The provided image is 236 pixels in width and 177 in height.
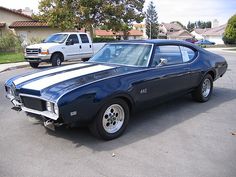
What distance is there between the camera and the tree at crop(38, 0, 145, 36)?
25.5m

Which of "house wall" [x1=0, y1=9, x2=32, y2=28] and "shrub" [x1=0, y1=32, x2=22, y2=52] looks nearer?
"shrub" [x1=0, y1=32, x2=22, y2=52]

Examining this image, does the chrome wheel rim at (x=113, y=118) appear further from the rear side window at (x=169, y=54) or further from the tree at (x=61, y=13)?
the tree at (x=61, y=13)

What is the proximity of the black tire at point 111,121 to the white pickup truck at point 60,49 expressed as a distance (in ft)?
32.7

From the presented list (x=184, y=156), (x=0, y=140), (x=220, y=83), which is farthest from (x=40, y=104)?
(x=220, y=83)

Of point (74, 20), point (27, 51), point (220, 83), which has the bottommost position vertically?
point (220, 83)

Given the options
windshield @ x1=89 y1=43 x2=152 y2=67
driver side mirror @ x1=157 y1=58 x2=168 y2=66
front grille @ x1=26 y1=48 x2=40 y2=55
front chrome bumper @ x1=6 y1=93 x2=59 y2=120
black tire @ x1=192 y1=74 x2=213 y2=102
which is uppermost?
windshield @ x1=89 y1=43 x2=152 y2=67

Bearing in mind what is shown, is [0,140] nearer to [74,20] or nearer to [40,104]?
[40,104]

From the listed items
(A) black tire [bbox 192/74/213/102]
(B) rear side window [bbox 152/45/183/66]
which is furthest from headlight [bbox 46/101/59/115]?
(A) black tire [bbox 192/74/213/102]

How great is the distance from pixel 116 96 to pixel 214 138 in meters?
1.76

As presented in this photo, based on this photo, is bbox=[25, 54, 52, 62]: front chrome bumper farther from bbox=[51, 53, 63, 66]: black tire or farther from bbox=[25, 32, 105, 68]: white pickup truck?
bbox=[51, 53, 63, 66]: black tire

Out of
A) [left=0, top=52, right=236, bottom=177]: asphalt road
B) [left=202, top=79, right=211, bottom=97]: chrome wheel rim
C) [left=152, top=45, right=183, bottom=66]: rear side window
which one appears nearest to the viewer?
[left=0, top=52, right=236, bottom=177]: asphalt road

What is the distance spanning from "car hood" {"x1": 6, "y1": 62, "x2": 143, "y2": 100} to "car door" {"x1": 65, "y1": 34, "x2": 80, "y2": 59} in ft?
31.4

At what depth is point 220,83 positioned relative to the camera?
9.25m

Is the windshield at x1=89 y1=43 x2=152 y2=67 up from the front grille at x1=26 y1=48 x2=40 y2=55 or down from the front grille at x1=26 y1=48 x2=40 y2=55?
up
